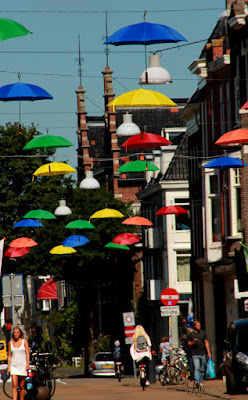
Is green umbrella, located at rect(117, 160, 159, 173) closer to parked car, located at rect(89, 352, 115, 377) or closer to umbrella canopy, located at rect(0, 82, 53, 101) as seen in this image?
umbrella canopy, located at rect(0, 82, 53, 101)

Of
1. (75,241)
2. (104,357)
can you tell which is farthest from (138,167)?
(104,357)

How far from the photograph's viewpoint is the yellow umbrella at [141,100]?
26.7 m

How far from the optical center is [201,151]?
4553cm

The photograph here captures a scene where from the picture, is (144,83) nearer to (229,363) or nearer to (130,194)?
(229,363)

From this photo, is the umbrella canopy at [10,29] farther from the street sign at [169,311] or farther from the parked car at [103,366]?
the parked car at [103,366]

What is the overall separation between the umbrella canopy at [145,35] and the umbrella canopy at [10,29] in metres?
3.28

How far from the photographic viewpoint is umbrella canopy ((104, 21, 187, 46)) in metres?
24.2

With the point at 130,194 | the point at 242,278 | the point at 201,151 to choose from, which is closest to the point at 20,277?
the point at 242,278

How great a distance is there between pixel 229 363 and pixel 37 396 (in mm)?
4554

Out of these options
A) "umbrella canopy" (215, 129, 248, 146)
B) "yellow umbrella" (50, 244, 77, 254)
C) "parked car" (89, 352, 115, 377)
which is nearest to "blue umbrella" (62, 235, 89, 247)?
"yellow umbrella" (50, 244, 77, 254)

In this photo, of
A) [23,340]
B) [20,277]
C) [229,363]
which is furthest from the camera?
[20,277]

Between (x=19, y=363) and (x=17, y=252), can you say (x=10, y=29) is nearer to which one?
(x=19, y=363)

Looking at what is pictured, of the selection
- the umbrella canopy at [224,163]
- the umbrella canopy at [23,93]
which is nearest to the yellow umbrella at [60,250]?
the umbrella canopy at [224,163]

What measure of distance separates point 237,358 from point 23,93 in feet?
29.8
